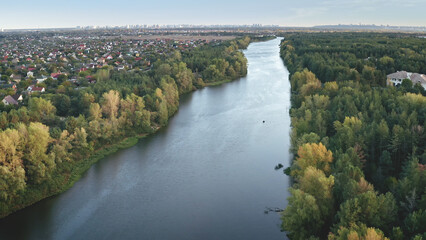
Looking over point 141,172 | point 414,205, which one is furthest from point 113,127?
point 414,205

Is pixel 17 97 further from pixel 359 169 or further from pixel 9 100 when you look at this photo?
pixel 359 169

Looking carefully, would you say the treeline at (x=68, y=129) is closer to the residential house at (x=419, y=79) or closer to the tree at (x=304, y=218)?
the tree at (x=304, y=218)

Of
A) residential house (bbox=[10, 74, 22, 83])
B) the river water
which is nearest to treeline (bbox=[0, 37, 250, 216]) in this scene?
the river water

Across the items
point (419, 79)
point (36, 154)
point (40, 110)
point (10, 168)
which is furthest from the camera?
point (419, 79)

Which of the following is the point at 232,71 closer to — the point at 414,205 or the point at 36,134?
the point at 36,134

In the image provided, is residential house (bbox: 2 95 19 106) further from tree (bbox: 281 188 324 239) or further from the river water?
tree (bbox: 281 188 324 239)

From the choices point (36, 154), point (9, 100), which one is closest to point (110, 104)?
point (36, 154)
